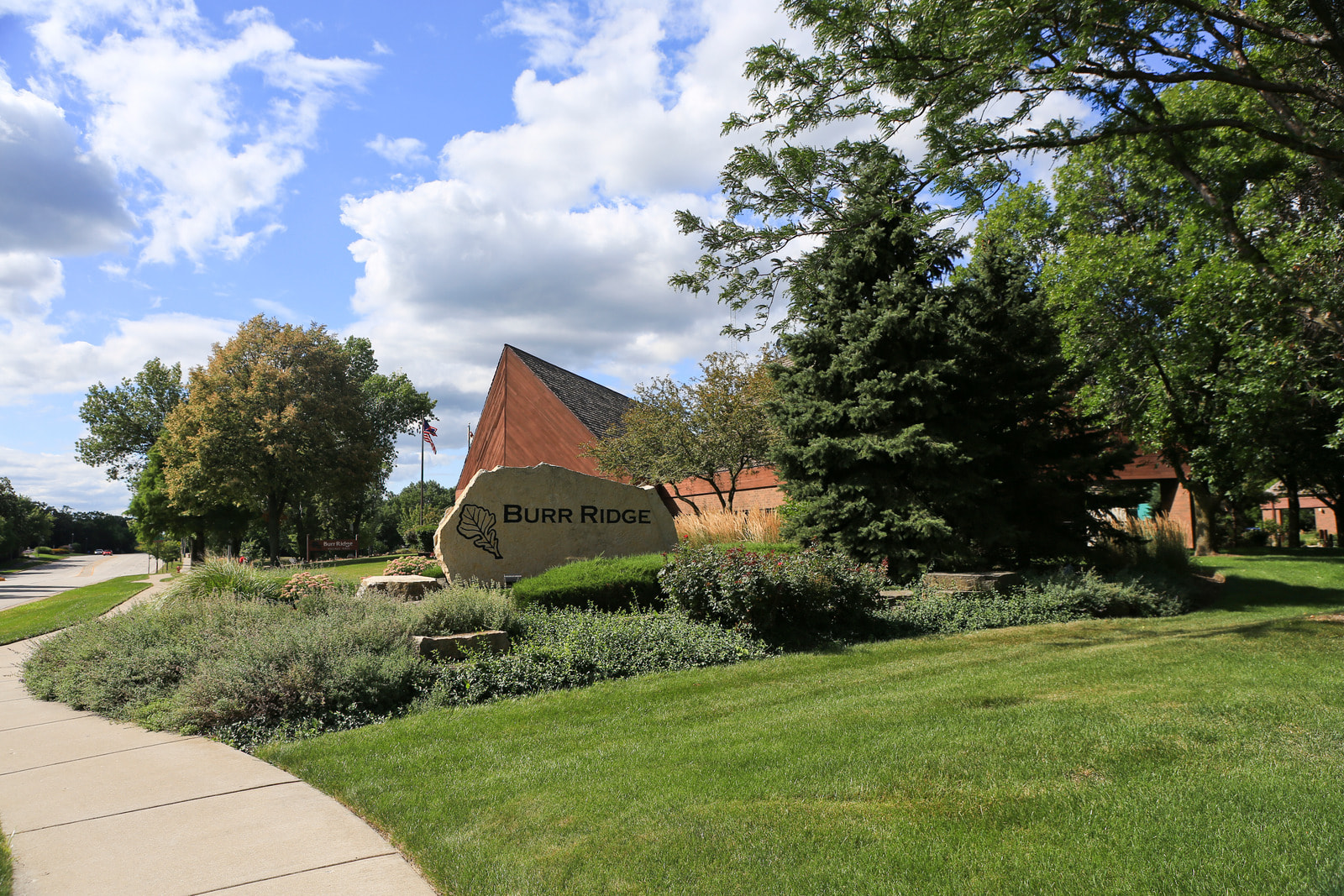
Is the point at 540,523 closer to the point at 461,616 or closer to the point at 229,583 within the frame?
the point at 229,583

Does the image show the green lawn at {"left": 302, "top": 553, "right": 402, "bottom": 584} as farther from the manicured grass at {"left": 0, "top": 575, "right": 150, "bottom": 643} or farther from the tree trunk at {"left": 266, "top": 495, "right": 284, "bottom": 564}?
the tree trunk at {"left": 266, "top": 495, "right": 284, "bottom": 564}

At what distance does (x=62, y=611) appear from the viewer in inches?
651

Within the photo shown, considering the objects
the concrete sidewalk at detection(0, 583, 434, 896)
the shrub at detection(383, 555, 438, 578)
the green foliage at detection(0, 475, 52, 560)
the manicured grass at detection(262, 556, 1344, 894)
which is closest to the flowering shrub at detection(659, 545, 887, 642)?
the manicured grass at detection(262, 556, 1344, 894)

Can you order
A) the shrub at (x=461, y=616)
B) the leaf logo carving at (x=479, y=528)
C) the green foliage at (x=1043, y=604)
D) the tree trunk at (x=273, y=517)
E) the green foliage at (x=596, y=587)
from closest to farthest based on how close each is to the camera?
the shrub at (x=461, y=616) → the green foliage at (x=596, y=587) → the green foliage at (x=1043, y=604) → the leaf logo carving at (x=479, y=528) → the tree trunk at (x=273, y=517)

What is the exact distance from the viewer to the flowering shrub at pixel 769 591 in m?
9.14

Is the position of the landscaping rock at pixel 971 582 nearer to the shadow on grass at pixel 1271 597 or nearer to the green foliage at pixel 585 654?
the shadow on grass at pixel 1271 597

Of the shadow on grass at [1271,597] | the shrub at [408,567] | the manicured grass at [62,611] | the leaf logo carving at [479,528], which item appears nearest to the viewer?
the shadow on grass at [1271,597]

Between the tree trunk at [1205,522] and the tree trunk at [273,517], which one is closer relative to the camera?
the tree trunk at [1205,522]

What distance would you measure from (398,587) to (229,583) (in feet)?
7.33

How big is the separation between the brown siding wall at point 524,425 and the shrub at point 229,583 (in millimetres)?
21580

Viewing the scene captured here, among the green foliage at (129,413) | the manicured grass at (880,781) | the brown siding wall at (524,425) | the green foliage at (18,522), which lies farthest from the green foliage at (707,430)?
the green foliage at (18,522)

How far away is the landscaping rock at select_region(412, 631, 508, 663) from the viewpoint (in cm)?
761

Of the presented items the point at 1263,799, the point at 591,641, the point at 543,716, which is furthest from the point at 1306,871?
the point at 591,641

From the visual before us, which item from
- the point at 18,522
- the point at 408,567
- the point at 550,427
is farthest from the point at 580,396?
the point at 18,522
